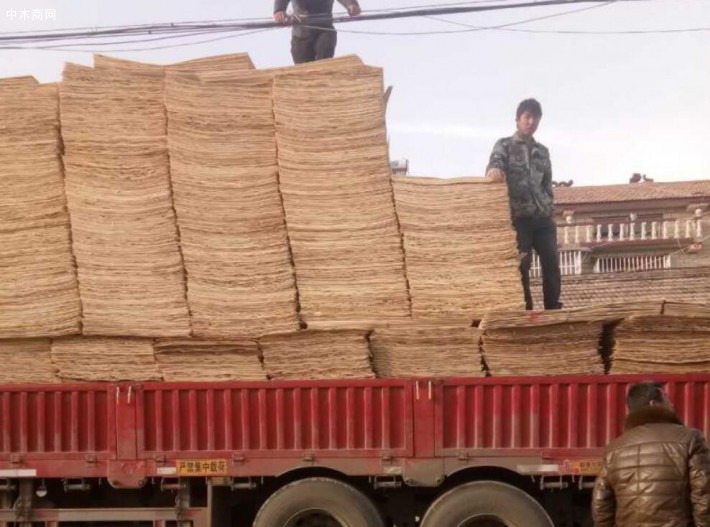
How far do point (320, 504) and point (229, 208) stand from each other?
7.91 ft

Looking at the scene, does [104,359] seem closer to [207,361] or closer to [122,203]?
[207,361]

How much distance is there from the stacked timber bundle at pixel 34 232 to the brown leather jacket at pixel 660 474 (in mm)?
4356

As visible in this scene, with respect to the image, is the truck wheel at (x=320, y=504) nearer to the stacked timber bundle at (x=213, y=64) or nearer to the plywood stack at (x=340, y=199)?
the plywood stack at (x=340, y=199)

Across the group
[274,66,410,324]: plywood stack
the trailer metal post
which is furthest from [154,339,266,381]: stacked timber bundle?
the trailer metal post

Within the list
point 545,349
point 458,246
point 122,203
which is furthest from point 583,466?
point 122,203

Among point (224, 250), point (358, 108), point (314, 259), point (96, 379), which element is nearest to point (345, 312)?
point (314, 259)

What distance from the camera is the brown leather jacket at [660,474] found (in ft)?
14.7

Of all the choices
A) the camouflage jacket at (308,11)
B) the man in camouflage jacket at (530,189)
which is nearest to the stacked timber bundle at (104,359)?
the man in camouflage jacket at (530,189)

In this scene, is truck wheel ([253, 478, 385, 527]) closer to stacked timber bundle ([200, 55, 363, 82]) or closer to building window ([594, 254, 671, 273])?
stacked timber bundle ([200, 55, 363, 82])

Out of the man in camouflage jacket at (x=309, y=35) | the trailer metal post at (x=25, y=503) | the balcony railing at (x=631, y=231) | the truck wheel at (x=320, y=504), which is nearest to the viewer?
the truck wheel at (x=320, y=504)

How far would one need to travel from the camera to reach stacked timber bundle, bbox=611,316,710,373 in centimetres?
672

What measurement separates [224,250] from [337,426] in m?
1.64

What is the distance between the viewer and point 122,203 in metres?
6.97

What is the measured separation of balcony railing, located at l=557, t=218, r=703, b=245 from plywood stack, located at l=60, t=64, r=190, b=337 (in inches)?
1008
